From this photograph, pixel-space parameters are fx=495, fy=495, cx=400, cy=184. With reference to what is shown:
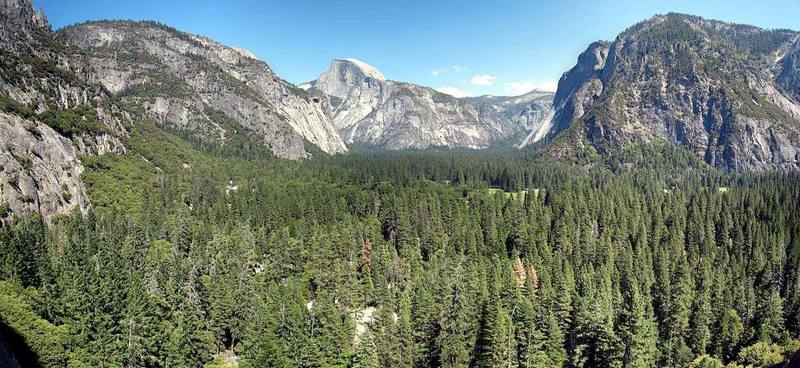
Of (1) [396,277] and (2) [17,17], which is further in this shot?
(2) [17,17]

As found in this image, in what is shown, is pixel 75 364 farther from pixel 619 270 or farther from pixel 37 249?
pixel 619 270

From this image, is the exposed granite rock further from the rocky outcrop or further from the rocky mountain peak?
the rocky mountain peak

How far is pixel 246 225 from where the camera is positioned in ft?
363

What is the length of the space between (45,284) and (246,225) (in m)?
48.1

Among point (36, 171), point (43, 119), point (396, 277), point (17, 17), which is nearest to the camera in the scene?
point (396, 277)

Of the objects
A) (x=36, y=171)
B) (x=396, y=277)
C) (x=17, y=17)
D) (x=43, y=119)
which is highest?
(x=17, y=17)

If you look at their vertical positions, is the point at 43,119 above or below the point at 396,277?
above

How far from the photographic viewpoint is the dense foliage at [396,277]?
177ft

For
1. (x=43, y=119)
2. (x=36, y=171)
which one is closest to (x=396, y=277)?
(x=36, y=171)

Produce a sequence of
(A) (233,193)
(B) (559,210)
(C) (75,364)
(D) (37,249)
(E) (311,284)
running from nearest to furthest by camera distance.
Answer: (C) (75,364) < (D) (37,249) < (E) (311,284) < (B) (559,210) < (A) (233,193)

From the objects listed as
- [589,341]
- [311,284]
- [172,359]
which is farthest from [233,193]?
[589,341]

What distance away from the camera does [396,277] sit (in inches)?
3755

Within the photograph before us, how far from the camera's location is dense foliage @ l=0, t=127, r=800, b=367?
2119 inches

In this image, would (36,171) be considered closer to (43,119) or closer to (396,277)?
(43,119)
